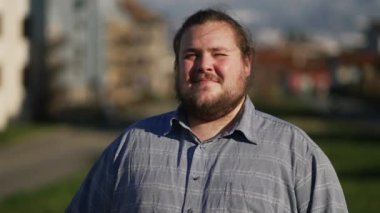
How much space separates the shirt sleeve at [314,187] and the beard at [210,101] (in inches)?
13.4

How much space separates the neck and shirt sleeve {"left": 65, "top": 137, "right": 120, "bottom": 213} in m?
0.33

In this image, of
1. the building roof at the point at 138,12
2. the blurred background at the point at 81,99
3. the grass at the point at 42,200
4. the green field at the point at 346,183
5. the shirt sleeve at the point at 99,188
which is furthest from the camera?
the building roof at the point at 138,12

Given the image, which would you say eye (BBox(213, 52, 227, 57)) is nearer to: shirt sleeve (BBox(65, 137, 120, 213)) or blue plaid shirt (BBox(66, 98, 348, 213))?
blue plaid shirt (BBox(66, 98, 348, 213))

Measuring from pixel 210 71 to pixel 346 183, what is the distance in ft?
47.7

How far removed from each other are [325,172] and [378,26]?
81.0 metres

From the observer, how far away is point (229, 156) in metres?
3.50

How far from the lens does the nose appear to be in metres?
3.52

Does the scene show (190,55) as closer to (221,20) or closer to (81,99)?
(221,20)

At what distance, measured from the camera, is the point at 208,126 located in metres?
3.60

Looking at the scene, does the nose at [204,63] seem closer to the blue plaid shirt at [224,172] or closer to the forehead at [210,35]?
the forehead at [210,35]

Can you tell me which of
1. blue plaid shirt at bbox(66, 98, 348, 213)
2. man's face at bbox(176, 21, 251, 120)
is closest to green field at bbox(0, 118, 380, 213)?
blue plaid shirt at bbox(66, 98, 348, 213)

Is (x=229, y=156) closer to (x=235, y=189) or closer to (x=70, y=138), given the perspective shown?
(x=235, y=189)

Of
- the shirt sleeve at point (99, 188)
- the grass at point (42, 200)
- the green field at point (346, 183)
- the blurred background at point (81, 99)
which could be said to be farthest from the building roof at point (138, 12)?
the shirt sleeve at point (99, 188)

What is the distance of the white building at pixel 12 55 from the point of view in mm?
37531
